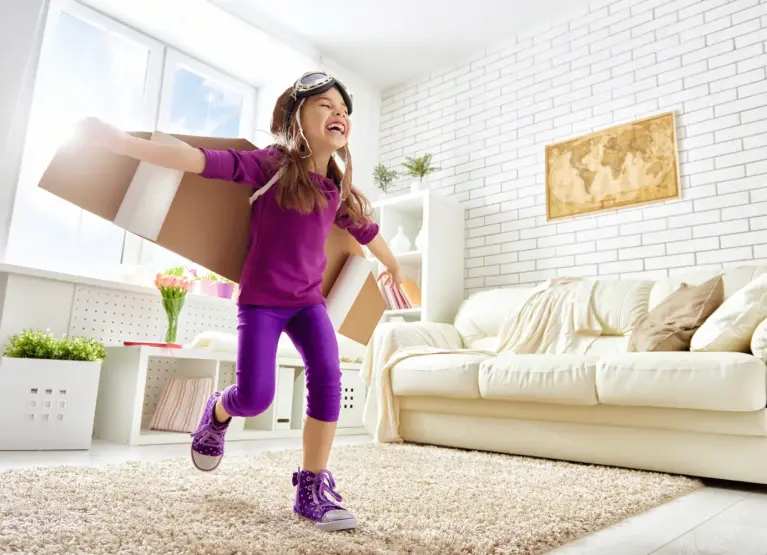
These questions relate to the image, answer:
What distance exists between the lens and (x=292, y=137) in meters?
1.37

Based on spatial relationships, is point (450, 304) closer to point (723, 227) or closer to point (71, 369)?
point (723, 227)

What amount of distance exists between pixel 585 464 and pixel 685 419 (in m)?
0.44

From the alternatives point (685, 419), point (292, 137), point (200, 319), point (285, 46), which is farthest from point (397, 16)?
point (685, 419)

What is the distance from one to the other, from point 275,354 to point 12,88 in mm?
2160

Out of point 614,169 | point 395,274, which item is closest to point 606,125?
point 614,169

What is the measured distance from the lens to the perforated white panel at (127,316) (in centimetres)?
280

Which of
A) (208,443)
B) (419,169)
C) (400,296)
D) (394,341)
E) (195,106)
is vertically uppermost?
(195,106)

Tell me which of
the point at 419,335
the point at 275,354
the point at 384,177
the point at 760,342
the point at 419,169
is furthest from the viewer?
the point at 384,177

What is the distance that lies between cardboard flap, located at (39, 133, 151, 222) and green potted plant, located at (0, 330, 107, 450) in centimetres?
120

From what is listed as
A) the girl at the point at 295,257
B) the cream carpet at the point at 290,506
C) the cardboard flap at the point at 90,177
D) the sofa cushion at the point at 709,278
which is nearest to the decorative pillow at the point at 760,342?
the cream carpet at the point at 290,506

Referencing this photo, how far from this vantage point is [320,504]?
1.18 meters

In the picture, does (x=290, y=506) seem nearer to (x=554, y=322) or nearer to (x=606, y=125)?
(x=554, y=322)

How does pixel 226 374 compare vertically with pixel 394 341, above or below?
below

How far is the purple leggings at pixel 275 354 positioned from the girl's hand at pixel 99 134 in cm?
Result: 43
